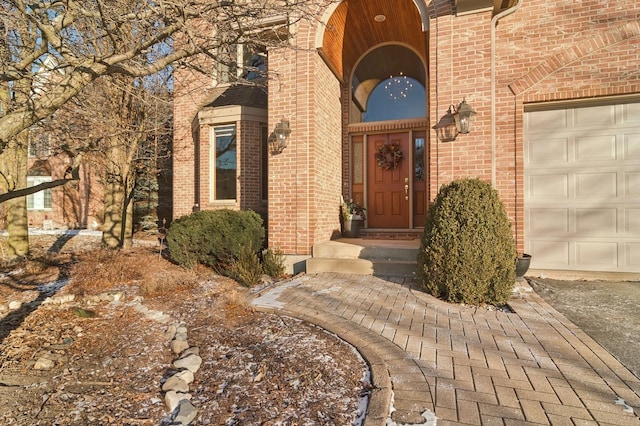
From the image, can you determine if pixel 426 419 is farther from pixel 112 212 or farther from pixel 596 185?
pixel 112 212

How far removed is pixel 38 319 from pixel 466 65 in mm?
6686

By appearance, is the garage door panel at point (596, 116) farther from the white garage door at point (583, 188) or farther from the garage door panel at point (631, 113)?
the garage door panel at point (631, 113)

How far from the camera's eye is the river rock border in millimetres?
1901

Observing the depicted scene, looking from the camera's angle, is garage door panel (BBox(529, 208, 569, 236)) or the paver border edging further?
garage door panel (BBox(529, 208, 569, 236))

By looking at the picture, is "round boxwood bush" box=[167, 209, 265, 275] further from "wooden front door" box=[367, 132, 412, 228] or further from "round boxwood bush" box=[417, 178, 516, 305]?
"round boxwood bush" box=[417, 178, 516, 305]

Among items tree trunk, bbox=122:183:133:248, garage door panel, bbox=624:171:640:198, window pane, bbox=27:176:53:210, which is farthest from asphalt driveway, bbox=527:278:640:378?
window pane, bbox=27:176:53:210

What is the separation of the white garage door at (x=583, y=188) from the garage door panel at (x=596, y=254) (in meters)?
0.01

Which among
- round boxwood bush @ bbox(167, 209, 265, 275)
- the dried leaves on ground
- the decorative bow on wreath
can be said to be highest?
the decorative bow on wreath

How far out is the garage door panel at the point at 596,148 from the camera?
522 centimetres

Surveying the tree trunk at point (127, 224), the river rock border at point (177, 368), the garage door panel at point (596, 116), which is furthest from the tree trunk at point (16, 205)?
the garage door panel at point (596, 116)

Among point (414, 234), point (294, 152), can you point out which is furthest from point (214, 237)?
point (414, 234)

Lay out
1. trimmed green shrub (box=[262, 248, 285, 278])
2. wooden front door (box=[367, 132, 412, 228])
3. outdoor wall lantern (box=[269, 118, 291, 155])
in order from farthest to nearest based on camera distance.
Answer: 1. wooden front door (box=[367, 132, 412, 228])
2. outdoor wall lantern (box=[269, 118, 291, 155])
3. trimmed green shrub (box=[262, 248, 285, 278])

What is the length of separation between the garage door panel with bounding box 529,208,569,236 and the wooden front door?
2536 millimetres

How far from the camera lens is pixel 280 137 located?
6.04 metres
